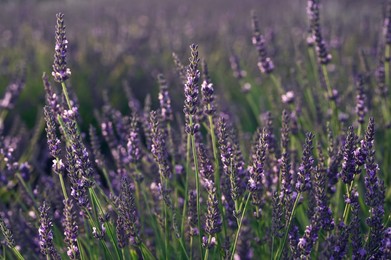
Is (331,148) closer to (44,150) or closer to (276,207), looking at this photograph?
(276,207)

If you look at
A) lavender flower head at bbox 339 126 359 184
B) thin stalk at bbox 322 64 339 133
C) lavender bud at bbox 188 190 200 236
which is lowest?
lavender bud at bbox 188 190 200 236

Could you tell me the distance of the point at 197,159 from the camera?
2422mm

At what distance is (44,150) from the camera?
4566 mm

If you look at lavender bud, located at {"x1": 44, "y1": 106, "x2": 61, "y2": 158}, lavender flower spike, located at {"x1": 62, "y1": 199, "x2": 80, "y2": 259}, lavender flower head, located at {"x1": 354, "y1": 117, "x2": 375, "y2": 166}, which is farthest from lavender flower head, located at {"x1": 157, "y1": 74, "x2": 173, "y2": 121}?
lavender flower head, located at {"x1": 354, "y1": 117, "x2": 375, "y2": 166}

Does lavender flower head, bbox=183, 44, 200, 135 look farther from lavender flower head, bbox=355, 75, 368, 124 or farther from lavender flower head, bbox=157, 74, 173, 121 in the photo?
lavender flower head, bbox=355, 75, 368, 124

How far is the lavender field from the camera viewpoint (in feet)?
6.30

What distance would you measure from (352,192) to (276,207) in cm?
28

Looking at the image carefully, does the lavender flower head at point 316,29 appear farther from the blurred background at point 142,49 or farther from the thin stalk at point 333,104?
the blurred background at point 142,49

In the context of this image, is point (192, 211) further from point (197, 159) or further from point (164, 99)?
point (164, 99)

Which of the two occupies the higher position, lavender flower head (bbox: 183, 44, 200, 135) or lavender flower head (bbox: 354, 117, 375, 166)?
lavender flower head (bbox: 183, 44, 200, 135)

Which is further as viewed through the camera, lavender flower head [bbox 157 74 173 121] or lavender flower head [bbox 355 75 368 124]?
lavender flower head [bbox 355 75 368 124]

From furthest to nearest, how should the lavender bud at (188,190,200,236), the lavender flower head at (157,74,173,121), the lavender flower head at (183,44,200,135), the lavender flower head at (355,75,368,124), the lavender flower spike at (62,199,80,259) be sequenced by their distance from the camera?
1. the lavender flower head at (355,75,368,124)
2. the lavender flower head at (157,74,173,121)
3. the lavender bud at (188,190,200,236)
4. the lavender flower head at (183,44,200,135)
5. the lavender flower spike at (62,199,80,259)

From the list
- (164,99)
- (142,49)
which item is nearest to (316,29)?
(164,99)

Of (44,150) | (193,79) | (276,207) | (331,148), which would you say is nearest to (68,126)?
(193,79)
